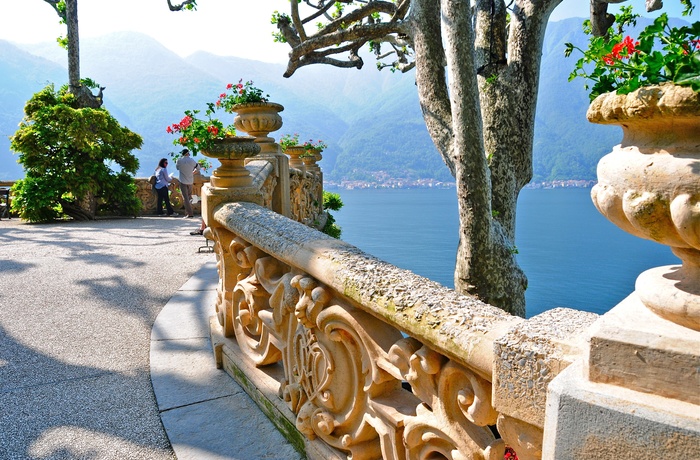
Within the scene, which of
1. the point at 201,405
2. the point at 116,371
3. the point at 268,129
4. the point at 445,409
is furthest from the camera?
the point at 268,129

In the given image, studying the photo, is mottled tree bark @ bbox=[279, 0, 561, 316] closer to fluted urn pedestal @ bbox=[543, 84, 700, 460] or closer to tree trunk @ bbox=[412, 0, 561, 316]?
tree trunk @ bbox=[412, 0, 561, 316]

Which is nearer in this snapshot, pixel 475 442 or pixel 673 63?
pixel 673 63

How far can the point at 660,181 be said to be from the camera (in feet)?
A: 3.32

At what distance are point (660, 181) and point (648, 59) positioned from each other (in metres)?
0.26

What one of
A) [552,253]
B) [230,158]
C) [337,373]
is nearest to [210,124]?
[230,158]

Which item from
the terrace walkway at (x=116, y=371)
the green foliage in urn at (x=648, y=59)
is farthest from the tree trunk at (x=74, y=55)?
the green foliage in urn at (x=648, y=59)

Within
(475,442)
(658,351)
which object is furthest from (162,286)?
(658,351)

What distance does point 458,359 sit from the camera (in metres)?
1.50

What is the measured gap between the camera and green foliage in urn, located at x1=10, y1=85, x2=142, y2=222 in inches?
501

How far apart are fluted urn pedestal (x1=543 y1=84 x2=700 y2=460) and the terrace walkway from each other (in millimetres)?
1787

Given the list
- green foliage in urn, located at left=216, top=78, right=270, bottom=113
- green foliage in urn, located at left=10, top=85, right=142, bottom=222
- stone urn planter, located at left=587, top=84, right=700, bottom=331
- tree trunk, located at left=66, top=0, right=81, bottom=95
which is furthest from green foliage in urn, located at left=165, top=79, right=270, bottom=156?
tree trunk, located at left=66, top=0, right=81, bottom=95

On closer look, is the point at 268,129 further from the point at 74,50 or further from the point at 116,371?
the point at 74,50

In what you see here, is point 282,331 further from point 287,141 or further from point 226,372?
point 287,141

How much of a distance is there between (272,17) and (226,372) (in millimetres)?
8734
